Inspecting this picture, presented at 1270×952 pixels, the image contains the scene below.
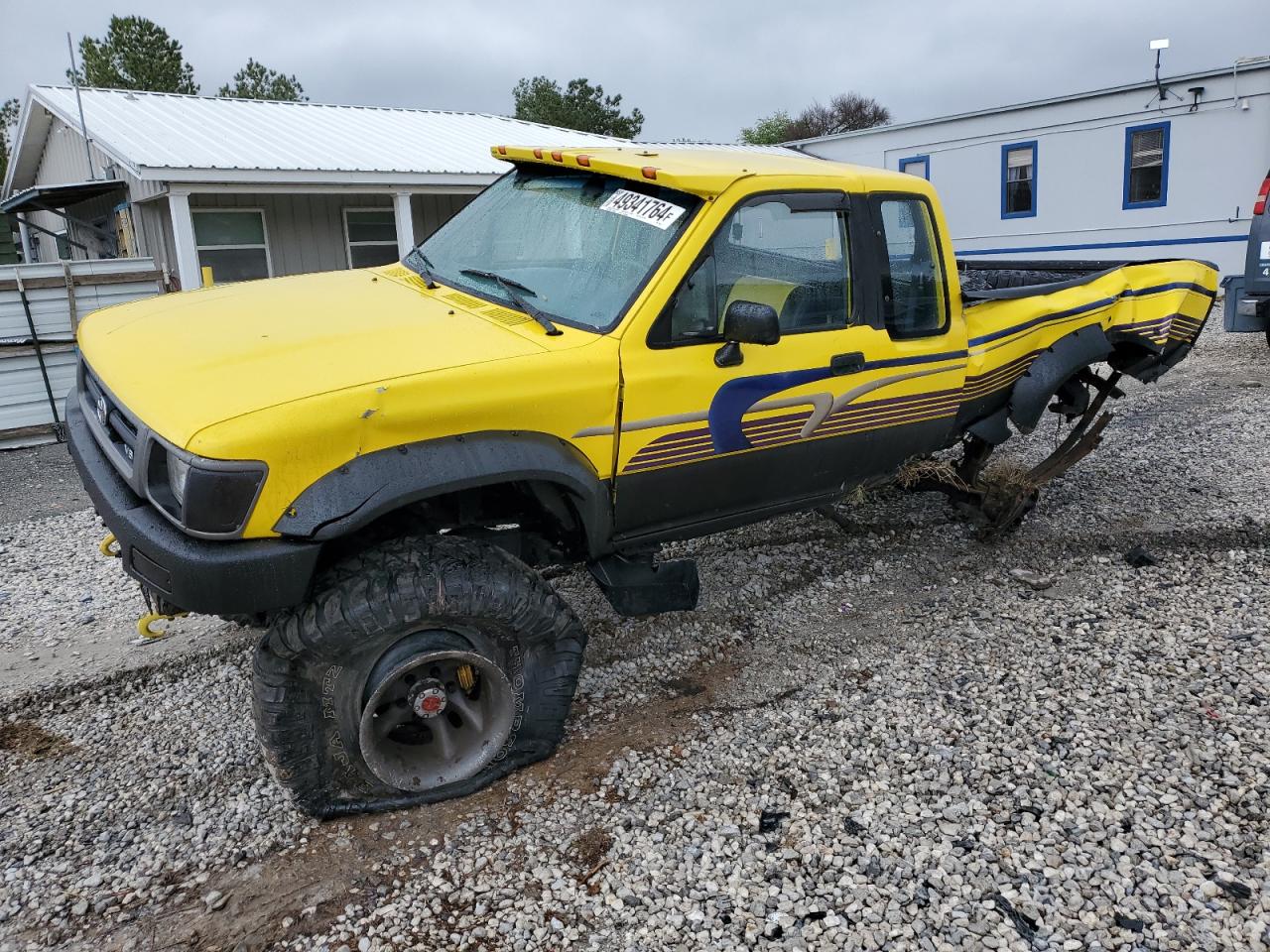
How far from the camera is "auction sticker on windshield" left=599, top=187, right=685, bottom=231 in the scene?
3.55m

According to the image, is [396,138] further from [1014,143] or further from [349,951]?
[349,951]

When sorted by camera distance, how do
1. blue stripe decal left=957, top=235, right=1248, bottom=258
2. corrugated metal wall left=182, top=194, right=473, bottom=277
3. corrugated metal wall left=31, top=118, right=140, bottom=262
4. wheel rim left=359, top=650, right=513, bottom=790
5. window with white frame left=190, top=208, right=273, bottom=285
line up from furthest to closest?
blue stripe decal left=957, top=235, right=1248, bottom=258 → corrugated metal wall left=31, top=118, right=140, bottom=262 → corrugated metal wall left=182, top=194, right=473, bottom=277 → window with white frame left=190, top=208, right=273, bottom=285 → wheel rim left=359, top=650, right=513, bottom=790

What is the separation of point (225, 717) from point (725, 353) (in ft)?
7.92

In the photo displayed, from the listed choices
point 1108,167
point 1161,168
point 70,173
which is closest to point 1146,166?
point 1161,168

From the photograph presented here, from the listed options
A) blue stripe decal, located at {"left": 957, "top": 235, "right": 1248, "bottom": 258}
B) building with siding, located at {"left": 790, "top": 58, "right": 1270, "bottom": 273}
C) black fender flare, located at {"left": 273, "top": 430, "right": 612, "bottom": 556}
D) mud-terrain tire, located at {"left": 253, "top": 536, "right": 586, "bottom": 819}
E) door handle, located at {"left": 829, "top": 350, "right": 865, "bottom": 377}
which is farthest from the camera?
blue stripe decal, located at {"left": 957, "top": 235, "right": 1248, "bottom": 258}

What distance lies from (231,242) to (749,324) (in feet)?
40.8

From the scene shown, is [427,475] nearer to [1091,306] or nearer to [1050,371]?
[1050,371]

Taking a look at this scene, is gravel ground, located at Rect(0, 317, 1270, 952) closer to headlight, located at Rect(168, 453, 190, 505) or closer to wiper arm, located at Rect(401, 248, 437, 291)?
headlight, located at Rect(168, 453, 190, 505)

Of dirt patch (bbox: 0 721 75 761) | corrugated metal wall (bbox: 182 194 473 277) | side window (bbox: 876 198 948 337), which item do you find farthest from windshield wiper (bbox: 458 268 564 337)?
corrugated metal wall (bbox: 182 194 473 277)

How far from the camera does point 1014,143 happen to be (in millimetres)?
17891

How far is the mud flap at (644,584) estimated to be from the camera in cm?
364

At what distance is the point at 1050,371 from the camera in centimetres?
489

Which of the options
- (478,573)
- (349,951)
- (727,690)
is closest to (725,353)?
(478,573)

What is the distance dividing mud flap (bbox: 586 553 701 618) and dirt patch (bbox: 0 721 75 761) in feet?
6.96
